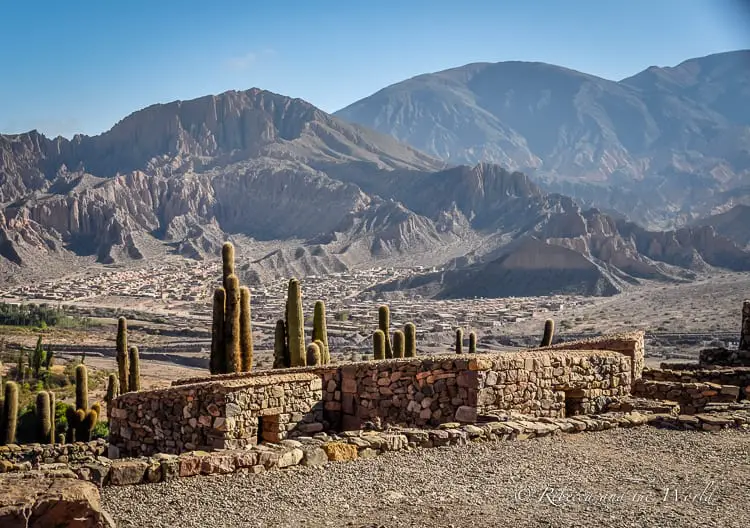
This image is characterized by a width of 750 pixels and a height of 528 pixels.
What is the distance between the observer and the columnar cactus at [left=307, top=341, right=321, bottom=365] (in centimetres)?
2070

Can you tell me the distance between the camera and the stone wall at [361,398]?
1238cm

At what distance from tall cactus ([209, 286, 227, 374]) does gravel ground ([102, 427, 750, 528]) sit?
12.3 m

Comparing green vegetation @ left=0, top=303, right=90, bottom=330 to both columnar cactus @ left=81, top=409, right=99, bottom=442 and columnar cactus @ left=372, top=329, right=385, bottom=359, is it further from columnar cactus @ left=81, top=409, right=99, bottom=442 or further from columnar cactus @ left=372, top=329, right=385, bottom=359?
columnar cactus @ left=372, top=329, right=385, bottom=359

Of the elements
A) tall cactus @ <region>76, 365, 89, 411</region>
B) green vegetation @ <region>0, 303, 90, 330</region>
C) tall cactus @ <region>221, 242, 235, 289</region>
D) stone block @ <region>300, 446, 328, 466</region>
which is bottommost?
green vegetation @ <region>0, 303, 90, 330</region>

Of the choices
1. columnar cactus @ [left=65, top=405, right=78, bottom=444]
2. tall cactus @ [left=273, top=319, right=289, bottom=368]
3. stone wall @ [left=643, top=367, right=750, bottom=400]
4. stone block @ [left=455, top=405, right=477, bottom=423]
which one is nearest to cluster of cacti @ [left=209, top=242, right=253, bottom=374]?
tall cactus @ [left=273, top=319, right=289, bottom=368]

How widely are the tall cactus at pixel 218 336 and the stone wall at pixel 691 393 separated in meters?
10.5

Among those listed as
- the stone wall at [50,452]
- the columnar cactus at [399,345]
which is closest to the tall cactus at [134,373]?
the stone wall at [50,452]

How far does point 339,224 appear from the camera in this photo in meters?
156

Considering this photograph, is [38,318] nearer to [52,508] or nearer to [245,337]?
[245,337]

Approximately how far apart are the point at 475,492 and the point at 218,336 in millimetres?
14045

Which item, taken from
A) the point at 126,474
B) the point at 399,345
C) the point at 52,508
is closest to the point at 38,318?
the point at 399,345

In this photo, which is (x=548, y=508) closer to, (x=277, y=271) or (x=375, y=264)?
(x=277, y=271)

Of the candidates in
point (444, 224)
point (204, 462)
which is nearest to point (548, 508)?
point (204, 462)

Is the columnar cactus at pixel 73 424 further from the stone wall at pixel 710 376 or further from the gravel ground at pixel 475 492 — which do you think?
the gravel ground at pixel 475 492
